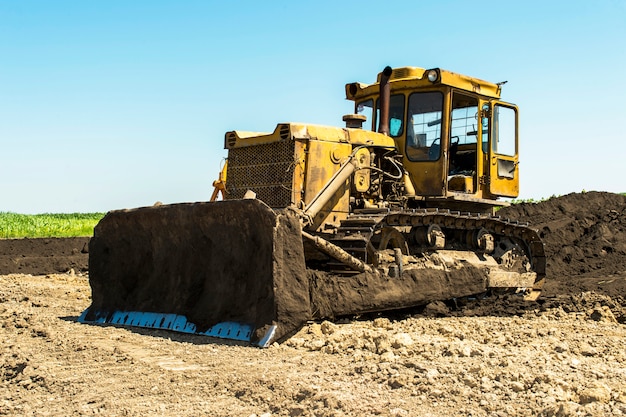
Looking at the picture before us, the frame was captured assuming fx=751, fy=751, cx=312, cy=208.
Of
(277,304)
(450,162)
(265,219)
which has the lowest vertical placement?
(277,304)

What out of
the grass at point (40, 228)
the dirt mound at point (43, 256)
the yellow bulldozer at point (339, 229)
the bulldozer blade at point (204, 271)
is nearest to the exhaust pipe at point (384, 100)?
the yellow bulldozer at point (339, 229)

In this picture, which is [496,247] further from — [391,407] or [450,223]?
[391,407]

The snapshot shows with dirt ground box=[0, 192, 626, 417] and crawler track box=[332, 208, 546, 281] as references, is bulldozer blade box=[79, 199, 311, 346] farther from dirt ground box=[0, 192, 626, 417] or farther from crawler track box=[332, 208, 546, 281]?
crawler track box=[332, 208, 546, 281]

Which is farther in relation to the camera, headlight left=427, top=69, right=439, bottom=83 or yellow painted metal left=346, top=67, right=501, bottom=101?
yellow painted metal left=346, top=67, right=501, bottom=101

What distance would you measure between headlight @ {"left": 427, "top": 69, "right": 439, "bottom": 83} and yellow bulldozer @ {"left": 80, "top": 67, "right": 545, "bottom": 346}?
2 cm

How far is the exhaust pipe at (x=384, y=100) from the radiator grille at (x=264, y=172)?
1.80 metres

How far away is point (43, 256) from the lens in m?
21.9

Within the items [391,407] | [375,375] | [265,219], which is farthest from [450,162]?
[391,407]

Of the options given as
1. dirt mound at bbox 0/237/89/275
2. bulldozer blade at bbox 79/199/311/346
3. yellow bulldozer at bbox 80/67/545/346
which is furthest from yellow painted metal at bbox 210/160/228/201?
dirt mound at bbox 0/237/89/275

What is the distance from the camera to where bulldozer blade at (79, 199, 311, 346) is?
7.41m

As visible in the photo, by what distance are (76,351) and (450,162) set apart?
618cm

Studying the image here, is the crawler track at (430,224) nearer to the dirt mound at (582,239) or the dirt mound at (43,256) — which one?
the dirt mound at (582,239)

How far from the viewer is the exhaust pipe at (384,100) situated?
1040cm

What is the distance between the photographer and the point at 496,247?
11.4 metres
